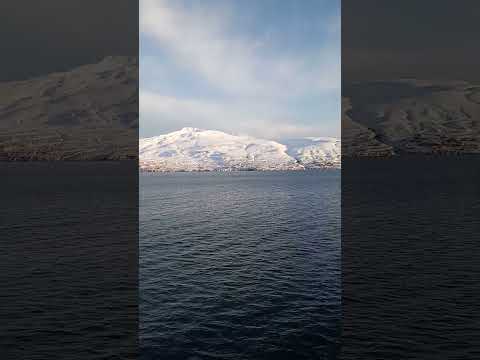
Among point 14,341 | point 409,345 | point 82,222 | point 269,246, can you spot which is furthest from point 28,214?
point 409,345

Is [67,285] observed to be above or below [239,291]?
above

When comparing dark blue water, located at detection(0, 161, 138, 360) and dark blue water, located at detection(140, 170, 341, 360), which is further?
Result: dark blue water, located at detection(140, 170, 341, 360)

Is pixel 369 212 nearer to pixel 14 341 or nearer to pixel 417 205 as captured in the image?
pixel 417 205

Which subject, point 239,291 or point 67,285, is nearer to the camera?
point 67,285

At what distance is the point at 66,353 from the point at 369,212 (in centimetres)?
6521

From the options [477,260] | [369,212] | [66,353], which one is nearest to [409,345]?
[66,353]

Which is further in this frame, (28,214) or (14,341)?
(28,214)

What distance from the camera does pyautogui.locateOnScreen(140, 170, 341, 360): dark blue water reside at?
24.9m

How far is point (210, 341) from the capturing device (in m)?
25.3

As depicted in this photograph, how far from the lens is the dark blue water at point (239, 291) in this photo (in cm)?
2489

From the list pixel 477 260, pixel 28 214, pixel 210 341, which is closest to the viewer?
pixel 210 341

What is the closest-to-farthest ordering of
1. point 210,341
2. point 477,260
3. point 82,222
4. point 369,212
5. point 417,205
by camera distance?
point 210,341
point 477,260
point 82,222
point 369,212
point 417,205

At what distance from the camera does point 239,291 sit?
35406 millimetres

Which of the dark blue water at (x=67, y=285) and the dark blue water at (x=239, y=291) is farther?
the dark blue water at (x=239, y=291)
